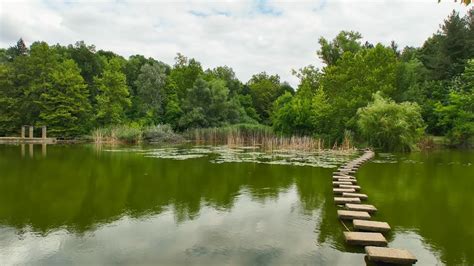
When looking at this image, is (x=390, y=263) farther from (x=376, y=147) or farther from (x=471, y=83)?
(x=471, y=83)

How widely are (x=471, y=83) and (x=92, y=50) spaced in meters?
33.8

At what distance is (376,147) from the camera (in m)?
20.0

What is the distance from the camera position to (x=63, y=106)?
86.7 feet

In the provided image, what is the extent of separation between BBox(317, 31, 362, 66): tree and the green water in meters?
23.9

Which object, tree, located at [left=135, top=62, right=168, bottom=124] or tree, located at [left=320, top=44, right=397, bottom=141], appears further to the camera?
tree, located at [left=135, top=62, right=168, bottom=124]

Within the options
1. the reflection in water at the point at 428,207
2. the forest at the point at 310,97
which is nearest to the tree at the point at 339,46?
the forest at the point at 310,97

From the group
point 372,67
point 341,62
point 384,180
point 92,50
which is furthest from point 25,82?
point 384,180

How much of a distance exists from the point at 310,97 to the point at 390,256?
83.5 ft

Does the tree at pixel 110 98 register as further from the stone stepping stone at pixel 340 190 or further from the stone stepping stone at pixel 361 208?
the stone stepping stone at pixel 361 208

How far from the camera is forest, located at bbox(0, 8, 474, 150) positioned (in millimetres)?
21594

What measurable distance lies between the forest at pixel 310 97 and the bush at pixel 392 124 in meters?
0.05

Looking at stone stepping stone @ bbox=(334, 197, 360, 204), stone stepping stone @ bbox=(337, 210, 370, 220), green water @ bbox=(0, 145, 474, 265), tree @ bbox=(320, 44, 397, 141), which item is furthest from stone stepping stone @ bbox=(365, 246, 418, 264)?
tree @ bbox=(320, 44, 397, 141)

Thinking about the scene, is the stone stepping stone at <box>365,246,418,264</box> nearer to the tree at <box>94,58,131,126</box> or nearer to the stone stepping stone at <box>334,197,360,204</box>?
the stone stepping stone at <box>334,197,360,204</box>

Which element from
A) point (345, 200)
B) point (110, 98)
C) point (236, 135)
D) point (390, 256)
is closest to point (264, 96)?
point (236, 135)
